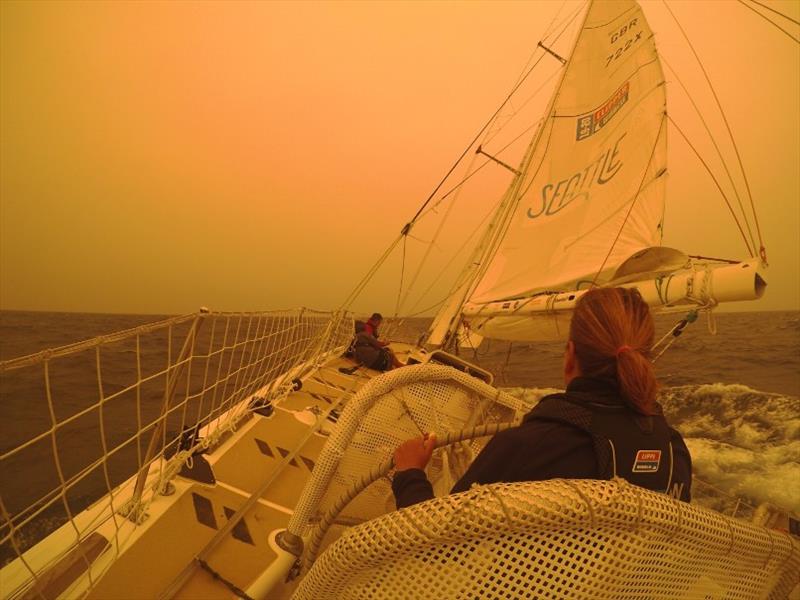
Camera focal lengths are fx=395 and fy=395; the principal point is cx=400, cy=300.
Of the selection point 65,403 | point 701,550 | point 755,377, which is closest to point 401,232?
point 65,403

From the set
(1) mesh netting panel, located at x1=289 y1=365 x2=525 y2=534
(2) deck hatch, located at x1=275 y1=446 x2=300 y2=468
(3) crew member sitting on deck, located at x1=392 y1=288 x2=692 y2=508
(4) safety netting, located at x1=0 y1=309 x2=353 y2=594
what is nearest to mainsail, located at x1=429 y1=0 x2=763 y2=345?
(1) mesh netting panel, located at x1=289 y1=365 x2=525 y2=534

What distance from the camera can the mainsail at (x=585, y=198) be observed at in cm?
426

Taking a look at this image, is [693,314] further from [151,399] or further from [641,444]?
[151,399]

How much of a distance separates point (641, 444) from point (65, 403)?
7263mm

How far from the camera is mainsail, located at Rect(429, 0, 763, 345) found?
4.26m

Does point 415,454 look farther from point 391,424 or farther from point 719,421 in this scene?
point 719,421

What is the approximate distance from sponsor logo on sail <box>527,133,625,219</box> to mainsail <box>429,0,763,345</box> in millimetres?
16

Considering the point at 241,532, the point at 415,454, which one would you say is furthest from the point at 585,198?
the point at 241,532

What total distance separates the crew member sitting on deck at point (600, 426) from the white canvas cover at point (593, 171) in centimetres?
362

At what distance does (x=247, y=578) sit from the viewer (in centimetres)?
158

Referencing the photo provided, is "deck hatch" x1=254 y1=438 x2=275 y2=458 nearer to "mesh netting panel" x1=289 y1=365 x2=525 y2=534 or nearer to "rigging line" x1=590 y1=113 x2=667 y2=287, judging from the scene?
"mesh netting panel" x1=289 y1=365 x2=525 y2=534

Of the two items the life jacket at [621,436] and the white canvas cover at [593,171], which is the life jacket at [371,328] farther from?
the life jacket at [621,436]

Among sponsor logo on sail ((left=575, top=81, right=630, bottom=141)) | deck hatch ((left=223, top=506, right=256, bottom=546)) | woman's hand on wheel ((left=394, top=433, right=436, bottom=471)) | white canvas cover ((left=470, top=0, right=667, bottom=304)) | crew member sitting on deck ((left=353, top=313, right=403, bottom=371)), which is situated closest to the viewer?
woman's hand on wheel ((left=394, top=433, right=436, bottom=471))

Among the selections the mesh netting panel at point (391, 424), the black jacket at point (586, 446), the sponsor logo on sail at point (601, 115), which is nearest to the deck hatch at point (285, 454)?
the mesh netting panel at point (391, 424)
